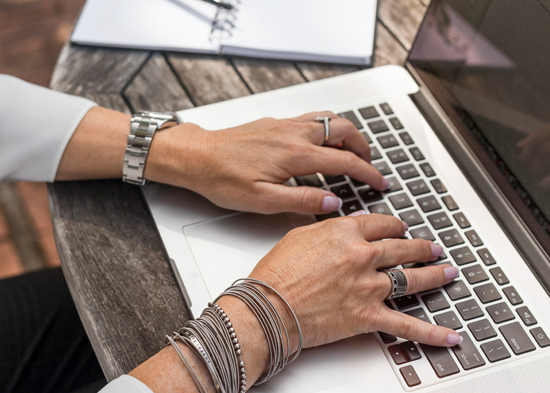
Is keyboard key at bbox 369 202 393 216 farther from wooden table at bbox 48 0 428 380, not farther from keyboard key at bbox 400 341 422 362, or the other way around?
wooden table at bbox 48 0 428 380

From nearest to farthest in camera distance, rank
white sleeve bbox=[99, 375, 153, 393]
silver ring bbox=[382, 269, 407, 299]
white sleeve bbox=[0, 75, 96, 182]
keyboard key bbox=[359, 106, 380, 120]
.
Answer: white sleeve bbox=[99, 375, 153, 393] < silver ring bbox=[382, 269, 407, 299] < white sleeve bbox=[0, 75, 96, 182] < keyboard key bbox=[359, 106, 380, 120]

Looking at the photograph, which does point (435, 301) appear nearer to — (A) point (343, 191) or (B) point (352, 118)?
(A) point (343, 191)

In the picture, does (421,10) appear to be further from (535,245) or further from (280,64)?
(535,245)

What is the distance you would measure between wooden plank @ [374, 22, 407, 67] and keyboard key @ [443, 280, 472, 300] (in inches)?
18.9

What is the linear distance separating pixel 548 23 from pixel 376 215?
1.16 feet

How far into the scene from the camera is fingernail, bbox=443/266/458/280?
2.20ft

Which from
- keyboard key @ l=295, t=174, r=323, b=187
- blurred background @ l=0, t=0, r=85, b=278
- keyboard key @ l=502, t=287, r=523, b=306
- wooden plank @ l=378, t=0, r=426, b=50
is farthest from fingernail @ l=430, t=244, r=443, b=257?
blurred background @ l=0, t=0, r=85, b=278

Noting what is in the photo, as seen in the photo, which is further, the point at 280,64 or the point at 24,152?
the point at 280,64

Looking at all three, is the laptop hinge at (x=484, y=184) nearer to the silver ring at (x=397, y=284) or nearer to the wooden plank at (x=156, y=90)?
the silver ring at (x=397, y=284)

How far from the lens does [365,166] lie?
29.4 inches

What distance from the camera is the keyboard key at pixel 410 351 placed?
627 millimetres

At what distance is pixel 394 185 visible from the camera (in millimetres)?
783

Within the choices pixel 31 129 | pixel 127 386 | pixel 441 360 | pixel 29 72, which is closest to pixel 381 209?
pixel 441 360

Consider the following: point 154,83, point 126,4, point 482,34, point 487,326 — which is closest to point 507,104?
point 482,34
